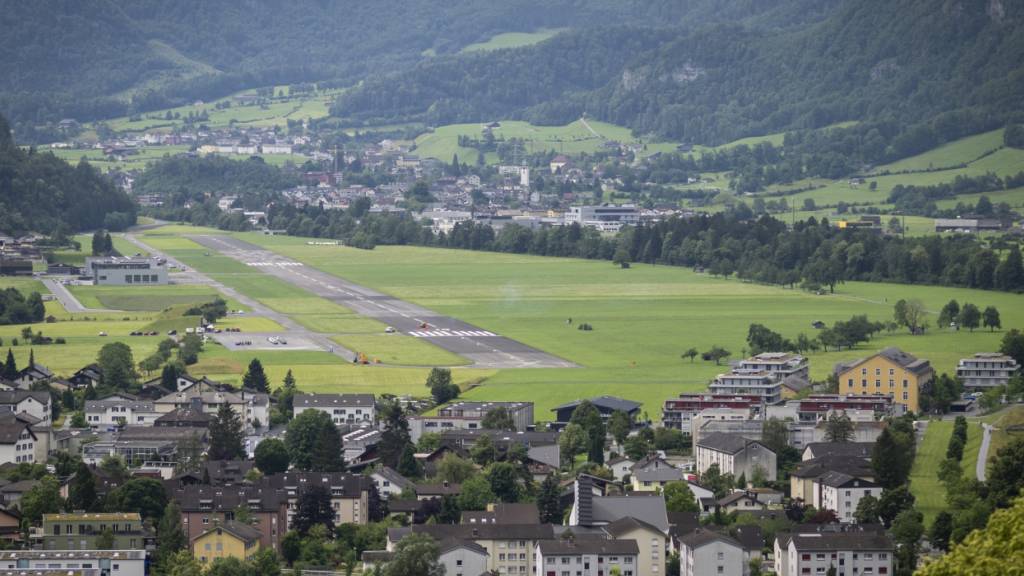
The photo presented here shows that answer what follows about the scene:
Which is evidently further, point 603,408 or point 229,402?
point 603,408

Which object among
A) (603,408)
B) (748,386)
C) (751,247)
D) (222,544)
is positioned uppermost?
(751,247)

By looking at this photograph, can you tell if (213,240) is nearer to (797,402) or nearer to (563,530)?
(797,402)

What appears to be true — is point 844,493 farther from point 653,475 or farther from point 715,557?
point 715,557

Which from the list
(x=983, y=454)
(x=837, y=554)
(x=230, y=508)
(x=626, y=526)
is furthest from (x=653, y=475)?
(x=230, y=508)

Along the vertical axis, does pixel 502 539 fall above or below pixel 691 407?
below

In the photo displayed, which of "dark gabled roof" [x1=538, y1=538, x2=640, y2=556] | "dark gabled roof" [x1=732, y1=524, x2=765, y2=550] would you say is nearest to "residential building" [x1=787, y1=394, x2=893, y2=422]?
"dark gabled roof" [x1=732, y1=524, x2=765, y2=550]

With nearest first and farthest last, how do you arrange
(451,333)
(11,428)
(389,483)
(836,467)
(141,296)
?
(836,467)
(389,483)
(11,428)
(451,333)
(141,296)

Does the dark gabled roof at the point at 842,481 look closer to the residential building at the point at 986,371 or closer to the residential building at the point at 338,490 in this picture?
the residential building at the point at 338,490
